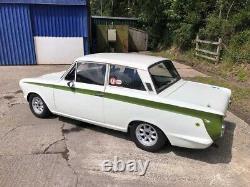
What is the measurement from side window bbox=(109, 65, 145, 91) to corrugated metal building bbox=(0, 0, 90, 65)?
882 centimetres

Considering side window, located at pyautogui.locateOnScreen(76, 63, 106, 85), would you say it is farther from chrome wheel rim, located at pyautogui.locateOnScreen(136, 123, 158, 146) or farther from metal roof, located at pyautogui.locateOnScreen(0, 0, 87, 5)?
metal roof, located at pyautogui.locateOnScreen(0, 0, 87, 5)

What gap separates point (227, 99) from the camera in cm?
528

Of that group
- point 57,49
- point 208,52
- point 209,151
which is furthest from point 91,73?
point 208,52

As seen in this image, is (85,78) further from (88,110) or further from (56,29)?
(56,29)

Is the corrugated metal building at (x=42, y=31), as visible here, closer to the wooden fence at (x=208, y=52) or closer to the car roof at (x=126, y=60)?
the wooden fence at (x=208, y=52)

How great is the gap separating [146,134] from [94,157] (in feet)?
3.47

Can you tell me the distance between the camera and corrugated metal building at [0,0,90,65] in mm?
12781

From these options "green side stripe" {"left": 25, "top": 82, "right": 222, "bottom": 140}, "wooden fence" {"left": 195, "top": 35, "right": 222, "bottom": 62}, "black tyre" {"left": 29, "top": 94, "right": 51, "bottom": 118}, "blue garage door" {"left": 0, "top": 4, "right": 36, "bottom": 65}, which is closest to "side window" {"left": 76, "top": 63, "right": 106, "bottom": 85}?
"green side stripe" {"left": 25, "top": 82, "right": 222, "bottom": 140}

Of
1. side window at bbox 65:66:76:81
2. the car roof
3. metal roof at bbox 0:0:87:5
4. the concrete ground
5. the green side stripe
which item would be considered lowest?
the concrete ground

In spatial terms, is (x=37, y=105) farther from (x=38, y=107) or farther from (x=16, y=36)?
(x=16, y=36)

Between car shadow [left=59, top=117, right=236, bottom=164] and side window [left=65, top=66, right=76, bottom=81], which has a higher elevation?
side window [left=65, top=66, right=76, bottom=81]

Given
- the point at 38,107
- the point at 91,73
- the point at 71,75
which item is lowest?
the point at 38,107

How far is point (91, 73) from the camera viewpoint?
18.2 feet

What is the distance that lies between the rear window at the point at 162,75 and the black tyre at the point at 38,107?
2.81 m
